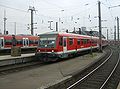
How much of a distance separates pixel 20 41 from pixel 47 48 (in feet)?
53.1

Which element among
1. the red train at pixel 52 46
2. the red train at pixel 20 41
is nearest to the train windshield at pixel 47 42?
the red train at pixel 52 46

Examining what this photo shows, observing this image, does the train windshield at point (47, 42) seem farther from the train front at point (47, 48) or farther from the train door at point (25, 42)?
the train door at point (25, 42)

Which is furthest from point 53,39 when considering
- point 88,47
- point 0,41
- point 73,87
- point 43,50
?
point 88,47

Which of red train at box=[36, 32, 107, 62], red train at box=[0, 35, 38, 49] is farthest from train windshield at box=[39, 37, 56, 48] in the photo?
red train at box=[0, 35, 38, 49]

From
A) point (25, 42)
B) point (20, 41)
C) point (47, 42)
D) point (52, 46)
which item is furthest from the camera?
point (25, 42)

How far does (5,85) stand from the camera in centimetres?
1145

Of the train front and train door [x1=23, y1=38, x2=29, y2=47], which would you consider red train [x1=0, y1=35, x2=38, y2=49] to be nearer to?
train door [x1=23, y1=38, x2=29, y2=47]

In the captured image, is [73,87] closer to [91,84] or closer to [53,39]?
[91,84]

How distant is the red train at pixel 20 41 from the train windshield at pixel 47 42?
11634 millimetres

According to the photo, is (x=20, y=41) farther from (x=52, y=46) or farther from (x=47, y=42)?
(x=52, y=46)

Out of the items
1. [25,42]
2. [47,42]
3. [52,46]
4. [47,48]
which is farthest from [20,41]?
[52,46]

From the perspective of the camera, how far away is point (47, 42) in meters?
22.6

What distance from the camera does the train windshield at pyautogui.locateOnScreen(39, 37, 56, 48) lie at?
73.1 feet

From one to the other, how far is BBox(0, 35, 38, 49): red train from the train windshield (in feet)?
38.2
